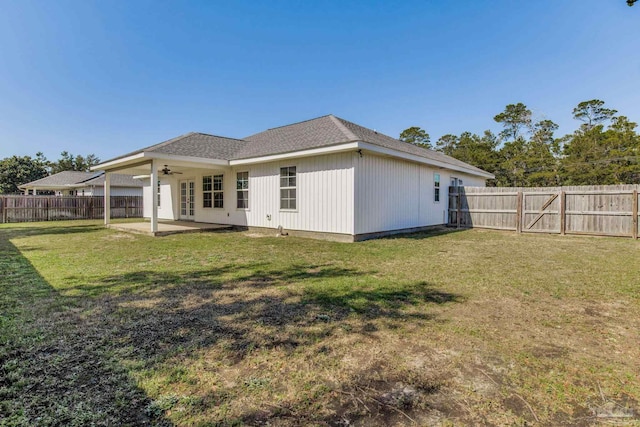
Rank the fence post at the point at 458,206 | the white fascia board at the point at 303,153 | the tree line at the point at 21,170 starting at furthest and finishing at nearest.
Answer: the tree line at the point at 21,170, the fence post at the point at 458,206, the white fascia board at the point at 303,153

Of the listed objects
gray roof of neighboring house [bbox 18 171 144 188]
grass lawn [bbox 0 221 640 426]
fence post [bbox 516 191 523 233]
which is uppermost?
gray roof of neighboring house [bbox 18 171 144 188]

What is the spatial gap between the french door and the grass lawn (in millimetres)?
9335

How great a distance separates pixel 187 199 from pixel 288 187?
7.18 m

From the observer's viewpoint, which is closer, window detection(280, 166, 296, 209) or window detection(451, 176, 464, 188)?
window detection(280, 166, 296, 209)

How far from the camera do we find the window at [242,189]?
38.9 feet

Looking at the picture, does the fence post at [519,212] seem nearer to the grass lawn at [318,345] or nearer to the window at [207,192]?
the grass lawn at [318,345]

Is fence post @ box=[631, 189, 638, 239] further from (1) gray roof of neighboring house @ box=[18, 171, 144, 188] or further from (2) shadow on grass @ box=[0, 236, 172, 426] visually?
(1) gray roof of neighboring house @ box=[18, 171, 144, 188]

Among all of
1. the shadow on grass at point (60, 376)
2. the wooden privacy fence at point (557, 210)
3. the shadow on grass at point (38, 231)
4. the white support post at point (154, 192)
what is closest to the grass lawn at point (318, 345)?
the shadow on grass at point (60, 376)

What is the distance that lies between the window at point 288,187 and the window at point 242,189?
1931mm

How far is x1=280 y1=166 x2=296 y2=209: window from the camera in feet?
33.9

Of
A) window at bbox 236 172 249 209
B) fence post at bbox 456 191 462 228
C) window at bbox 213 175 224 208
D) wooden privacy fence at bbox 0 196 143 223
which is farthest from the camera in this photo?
wooden privacy fence at bbox 0 196 143 223

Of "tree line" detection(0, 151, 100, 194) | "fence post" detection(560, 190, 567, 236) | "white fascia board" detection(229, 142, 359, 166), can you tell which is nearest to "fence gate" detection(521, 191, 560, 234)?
"fence post" detection(560, 190, 567, 236)

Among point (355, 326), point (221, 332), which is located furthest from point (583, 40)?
point (221, 332)

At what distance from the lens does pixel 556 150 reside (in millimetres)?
30609
